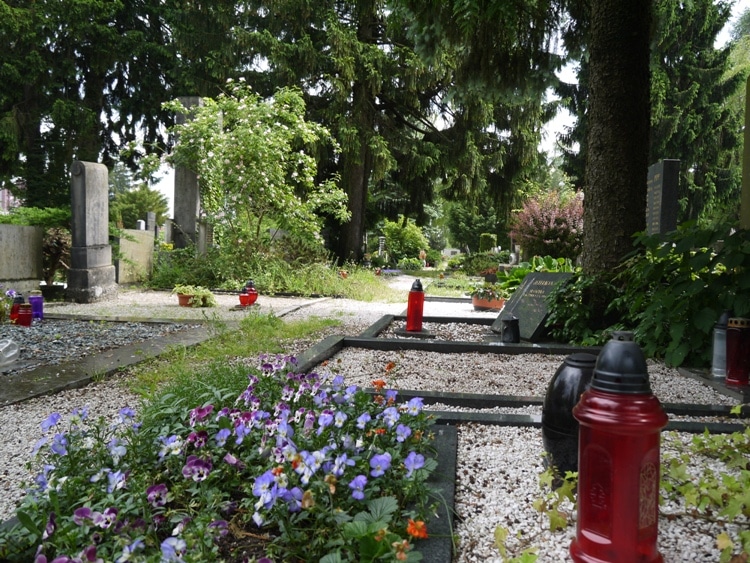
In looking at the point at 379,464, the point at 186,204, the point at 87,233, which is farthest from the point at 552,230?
the point at 379,464

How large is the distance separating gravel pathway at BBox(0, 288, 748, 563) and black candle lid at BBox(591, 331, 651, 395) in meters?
0.54

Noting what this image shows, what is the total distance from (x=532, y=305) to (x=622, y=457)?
4.74m

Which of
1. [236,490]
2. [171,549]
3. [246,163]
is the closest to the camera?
[171,549]

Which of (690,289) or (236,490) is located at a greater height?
(690,289)

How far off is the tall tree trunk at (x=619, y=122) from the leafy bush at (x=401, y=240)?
22.5 meters

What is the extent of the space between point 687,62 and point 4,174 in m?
24.7

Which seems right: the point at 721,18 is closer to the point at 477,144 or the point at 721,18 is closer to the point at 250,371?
the point at 477,144

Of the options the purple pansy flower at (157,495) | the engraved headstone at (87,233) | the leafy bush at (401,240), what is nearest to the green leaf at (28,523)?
the purple pansy flower at (157,495)

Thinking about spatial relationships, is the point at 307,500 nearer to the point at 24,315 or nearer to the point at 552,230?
the point at 24,315

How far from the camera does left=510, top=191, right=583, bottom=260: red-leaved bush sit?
1441cm

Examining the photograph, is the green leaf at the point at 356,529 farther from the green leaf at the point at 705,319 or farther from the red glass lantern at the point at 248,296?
the red glass lantern at the point at 248,296

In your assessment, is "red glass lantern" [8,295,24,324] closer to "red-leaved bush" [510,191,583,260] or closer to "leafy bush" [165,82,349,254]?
"leafy bush" [165,82,349,254]

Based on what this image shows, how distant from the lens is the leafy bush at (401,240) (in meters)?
28.5

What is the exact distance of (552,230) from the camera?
14406mm
